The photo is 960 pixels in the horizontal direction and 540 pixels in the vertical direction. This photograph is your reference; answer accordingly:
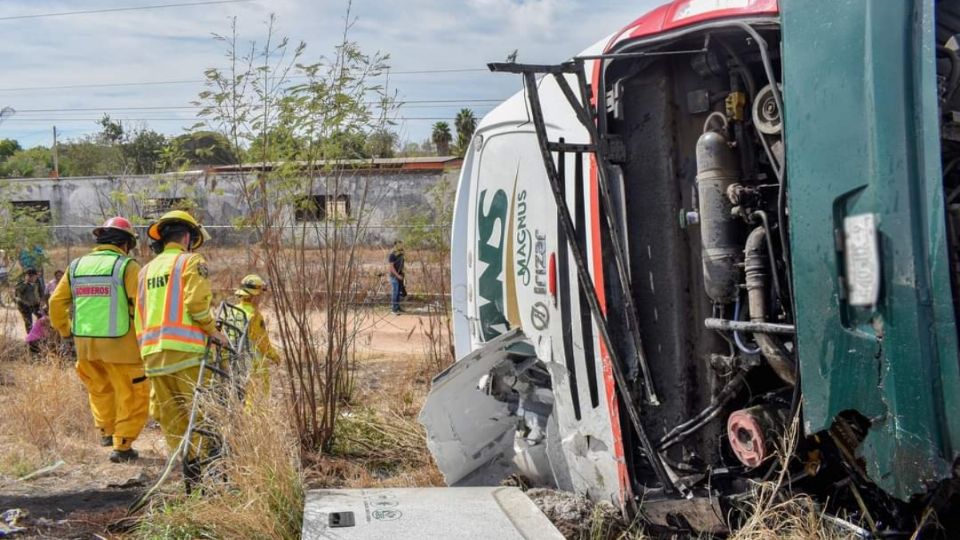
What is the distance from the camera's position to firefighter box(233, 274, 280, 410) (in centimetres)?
503

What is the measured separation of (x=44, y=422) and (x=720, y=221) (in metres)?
5.79

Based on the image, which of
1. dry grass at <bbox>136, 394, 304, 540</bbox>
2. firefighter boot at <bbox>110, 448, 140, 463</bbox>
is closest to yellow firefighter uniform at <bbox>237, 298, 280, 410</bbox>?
dry grass at <bbox>136, 394, 304, 540</bbox>

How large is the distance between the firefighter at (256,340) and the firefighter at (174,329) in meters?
0.33

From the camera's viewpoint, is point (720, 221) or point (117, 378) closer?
point (720, 221)

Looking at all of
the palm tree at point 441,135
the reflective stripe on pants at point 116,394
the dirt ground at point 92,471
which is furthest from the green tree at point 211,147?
the palm tree at point 441,135

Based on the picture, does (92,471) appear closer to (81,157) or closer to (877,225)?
(877,225)

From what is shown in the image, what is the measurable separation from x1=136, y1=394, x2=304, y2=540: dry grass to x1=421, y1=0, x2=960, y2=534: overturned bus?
0.80 m

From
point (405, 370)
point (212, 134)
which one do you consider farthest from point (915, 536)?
point (405, 370)

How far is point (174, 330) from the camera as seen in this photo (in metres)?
A: 5.79

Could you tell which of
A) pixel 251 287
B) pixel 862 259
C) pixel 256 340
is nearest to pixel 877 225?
pixel 862 259

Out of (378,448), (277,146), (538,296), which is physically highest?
(277,146)

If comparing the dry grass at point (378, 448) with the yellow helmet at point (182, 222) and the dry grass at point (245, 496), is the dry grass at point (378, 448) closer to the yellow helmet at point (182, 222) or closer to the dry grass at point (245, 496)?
the dry grass at point (245, 496)

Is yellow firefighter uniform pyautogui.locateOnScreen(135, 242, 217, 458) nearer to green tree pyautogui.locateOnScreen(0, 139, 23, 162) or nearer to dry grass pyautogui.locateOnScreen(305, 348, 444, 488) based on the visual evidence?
dry grass pyautogui.locateOnScreen(305, 348, 444, 488)

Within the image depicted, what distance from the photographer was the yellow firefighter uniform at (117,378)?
6.71 meters
